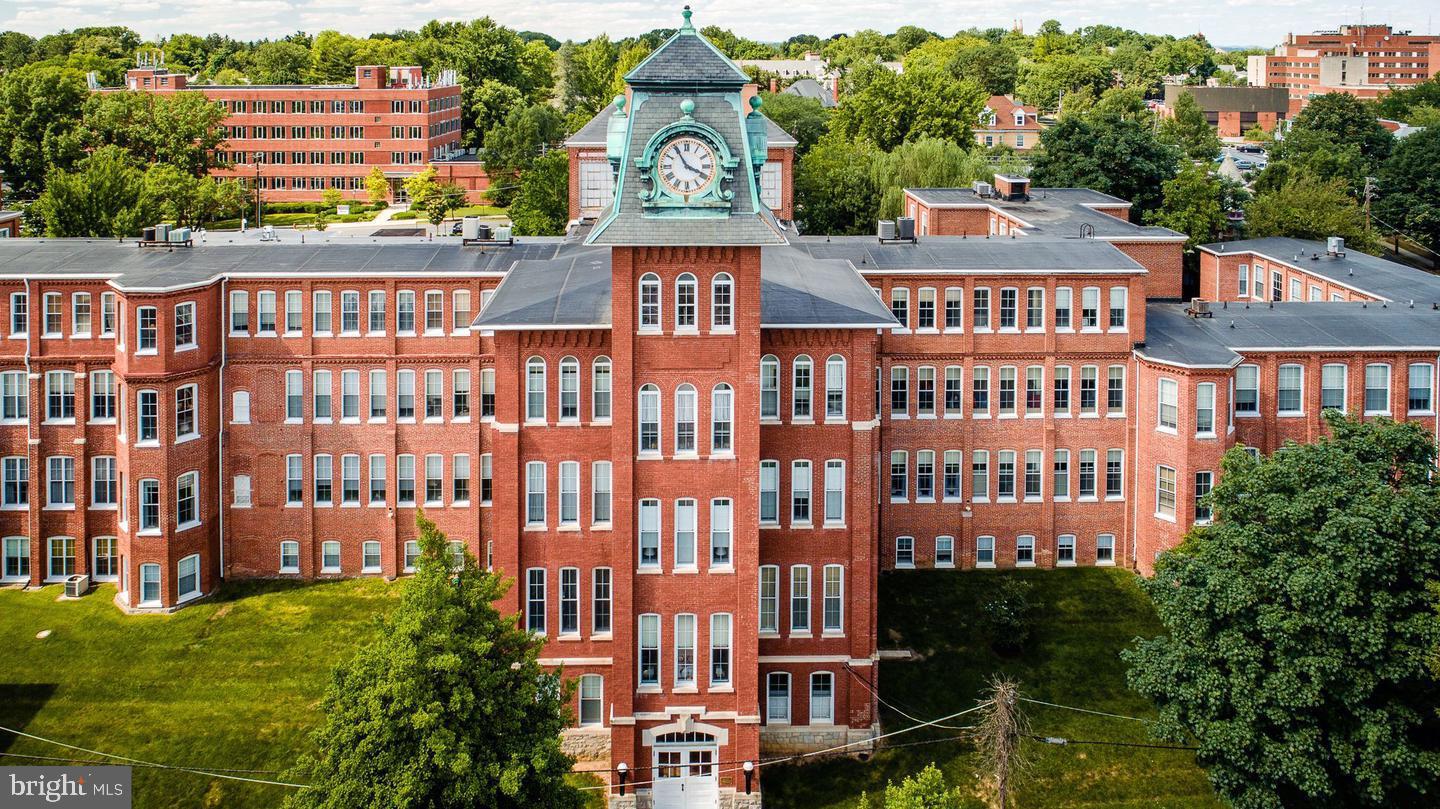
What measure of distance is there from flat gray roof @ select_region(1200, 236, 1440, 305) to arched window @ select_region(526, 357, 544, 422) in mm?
46134

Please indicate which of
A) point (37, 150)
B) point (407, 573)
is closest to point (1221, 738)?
point (407, 573)

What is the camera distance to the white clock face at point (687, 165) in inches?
1689

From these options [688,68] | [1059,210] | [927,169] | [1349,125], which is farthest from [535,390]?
[1349,125]

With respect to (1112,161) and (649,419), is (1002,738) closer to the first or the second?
(649,419)

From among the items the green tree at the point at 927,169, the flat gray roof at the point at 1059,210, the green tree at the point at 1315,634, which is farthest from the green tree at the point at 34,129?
the green tree at the point at 1315,634

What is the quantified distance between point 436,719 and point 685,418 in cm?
1456

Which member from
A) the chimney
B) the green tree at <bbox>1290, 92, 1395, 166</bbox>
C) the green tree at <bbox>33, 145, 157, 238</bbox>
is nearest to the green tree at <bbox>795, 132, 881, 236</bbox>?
the chimney

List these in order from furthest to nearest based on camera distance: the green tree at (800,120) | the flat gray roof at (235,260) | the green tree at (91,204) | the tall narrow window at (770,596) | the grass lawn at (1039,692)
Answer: the green tree at (800,120)
the green tree at (91,204)
the flat gray roof at (235,260)
the tall narrow window at (770,596)
the grass lawn at (1039,692)

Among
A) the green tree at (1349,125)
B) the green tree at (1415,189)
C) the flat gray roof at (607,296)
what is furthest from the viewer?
the green tree at (1349,125)

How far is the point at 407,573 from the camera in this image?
61.4 meters

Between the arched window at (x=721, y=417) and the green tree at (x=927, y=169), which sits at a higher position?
the green tree at (x=927, y=169)

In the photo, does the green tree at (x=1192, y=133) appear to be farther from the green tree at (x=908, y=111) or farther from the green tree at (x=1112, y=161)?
the green tree at (x=1112, y=161)

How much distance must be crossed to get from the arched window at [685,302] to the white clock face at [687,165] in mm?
3019

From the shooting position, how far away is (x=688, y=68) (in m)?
43.2
